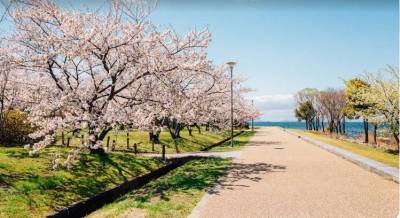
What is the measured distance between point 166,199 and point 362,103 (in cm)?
2704

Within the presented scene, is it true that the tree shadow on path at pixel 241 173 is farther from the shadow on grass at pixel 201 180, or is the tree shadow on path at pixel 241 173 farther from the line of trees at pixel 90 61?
the line of trees at pixel 90 61

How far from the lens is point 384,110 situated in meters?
29.6

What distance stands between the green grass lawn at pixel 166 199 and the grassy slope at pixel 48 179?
1519 mm

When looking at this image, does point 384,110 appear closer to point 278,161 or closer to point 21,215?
point 278,161

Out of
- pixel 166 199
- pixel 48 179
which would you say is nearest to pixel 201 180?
pixel 166 199

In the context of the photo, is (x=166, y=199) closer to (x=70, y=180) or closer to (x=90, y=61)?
(x=70, y=180)

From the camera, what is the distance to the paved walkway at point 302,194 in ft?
29.7

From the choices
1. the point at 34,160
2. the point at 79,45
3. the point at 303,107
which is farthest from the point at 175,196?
the point at 303,107

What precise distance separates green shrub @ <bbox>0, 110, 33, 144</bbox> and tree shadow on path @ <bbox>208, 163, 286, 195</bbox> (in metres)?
13.5

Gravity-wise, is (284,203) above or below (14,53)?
below

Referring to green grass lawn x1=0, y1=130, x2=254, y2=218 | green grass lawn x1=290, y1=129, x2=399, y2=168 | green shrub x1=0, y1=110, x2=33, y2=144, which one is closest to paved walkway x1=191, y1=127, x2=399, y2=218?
green grass lawn x1=0, y1=130, x2=254, y2=218

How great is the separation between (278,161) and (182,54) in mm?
7715

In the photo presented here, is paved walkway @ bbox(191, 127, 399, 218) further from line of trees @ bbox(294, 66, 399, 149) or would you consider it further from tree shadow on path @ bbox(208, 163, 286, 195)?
line of trees @ bbox(294, 66, 399, 149)

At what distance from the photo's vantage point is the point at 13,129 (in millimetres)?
22906
